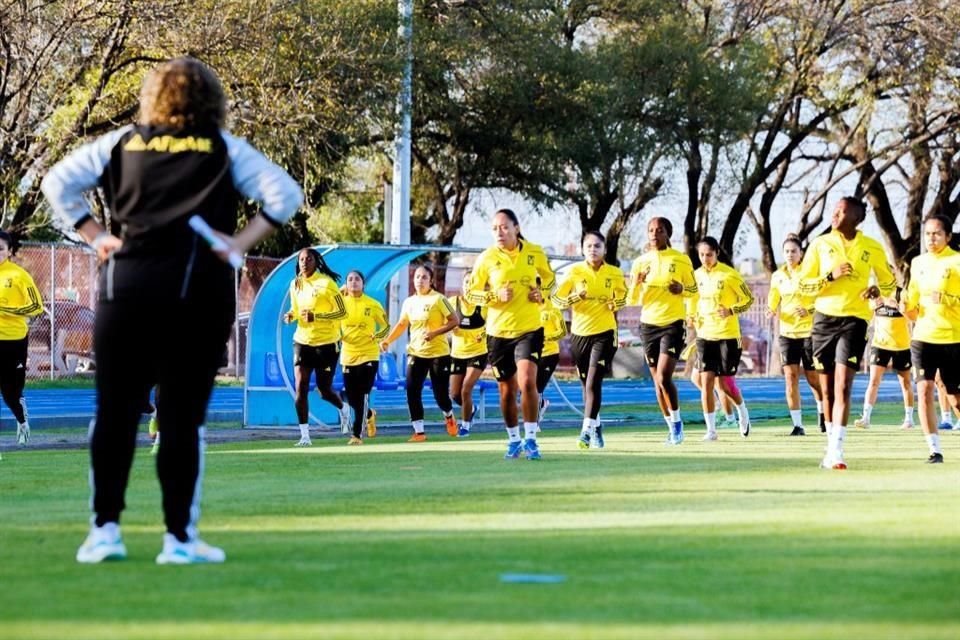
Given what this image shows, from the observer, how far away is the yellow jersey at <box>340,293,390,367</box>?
2175 centimetres

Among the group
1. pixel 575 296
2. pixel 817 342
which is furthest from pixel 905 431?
pixel 817 342

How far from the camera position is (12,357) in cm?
1862

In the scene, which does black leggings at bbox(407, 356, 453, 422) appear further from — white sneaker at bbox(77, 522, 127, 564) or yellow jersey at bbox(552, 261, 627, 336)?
white sneaker at bbox(77, 522, 127, 564)

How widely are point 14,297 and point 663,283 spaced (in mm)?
Answer: 6750

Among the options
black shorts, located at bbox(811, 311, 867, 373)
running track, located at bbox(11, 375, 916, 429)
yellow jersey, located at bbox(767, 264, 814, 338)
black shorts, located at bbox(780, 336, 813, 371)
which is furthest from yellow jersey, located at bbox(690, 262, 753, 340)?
black shorts, located at bbox(811, 311, 867, 373)

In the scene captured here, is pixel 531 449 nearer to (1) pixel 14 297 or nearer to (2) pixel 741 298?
(1) pixel 14 297

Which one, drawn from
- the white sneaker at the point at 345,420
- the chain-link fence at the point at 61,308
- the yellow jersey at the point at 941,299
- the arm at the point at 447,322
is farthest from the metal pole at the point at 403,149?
the yellow jersey at the point at 941,299

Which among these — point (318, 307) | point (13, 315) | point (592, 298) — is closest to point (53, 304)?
point (318, 307)

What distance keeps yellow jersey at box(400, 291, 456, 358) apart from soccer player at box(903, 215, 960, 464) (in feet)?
26.8

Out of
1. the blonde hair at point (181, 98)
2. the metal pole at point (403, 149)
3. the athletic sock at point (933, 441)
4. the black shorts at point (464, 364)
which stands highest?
the metal pole at point (403, 149)

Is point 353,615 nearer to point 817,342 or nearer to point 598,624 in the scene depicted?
point 598,624

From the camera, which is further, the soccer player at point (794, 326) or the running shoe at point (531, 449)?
the soccer player at point (794, 326)

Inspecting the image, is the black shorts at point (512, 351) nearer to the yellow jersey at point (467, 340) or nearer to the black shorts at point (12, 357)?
the black shorts at point (12, 357)

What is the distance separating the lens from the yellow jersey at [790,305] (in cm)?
2245
